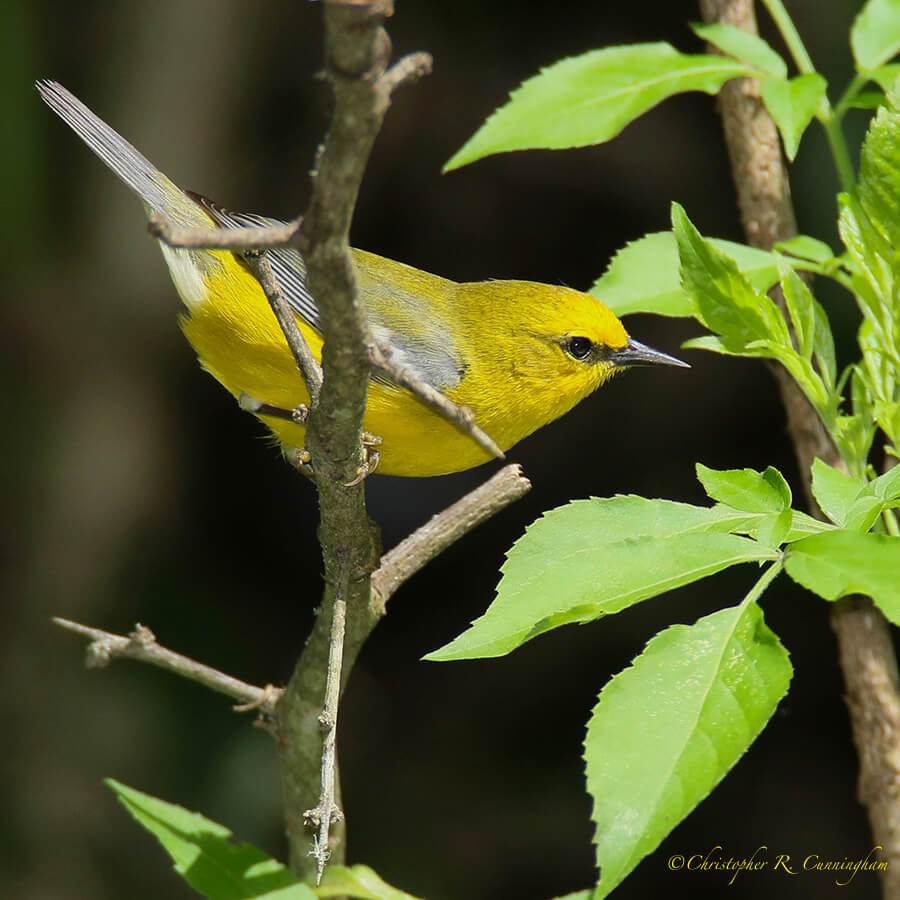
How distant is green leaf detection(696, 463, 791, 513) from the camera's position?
1550 millimetres

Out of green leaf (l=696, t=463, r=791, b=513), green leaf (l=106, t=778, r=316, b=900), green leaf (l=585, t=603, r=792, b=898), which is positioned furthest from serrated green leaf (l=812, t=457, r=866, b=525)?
green leaf (l=106, t=778, r=316, b=900)

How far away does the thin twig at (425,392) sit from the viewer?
123 cm

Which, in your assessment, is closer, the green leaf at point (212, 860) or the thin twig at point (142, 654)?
the green leaf at point (212, 860)

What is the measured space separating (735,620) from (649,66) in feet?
4.04

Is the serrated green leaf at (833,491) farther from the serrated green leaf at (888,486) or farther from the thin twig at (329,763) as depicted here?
the thin twig at (329,763)

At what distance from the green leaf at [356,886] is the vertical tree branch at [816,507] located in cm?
90

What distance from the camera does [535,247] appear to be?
21.1 ft

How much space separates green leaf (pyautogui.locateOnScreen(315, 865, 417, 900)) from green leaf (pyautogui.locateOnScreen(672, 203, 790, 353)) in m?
1.16

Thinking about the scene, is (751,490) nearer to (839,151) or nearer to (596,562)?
(596,562)

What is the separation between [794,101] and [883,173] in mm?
368

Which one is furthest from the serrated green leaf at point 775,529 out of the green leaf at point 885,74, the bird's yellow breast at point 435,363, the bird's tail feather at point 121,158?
the bird's tail feather at point 121,158

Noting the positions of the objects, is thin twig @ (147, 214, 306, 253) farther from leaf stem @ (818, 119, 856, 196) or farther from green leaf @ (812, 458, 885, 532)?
leaf stem @ (818, 119, 856, 196)

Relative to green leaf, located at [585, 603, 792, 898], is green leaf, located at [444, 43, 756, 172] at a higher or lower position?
higher

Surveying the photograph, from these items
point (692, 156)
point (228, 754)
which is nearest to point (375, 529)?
point (228, 754)
